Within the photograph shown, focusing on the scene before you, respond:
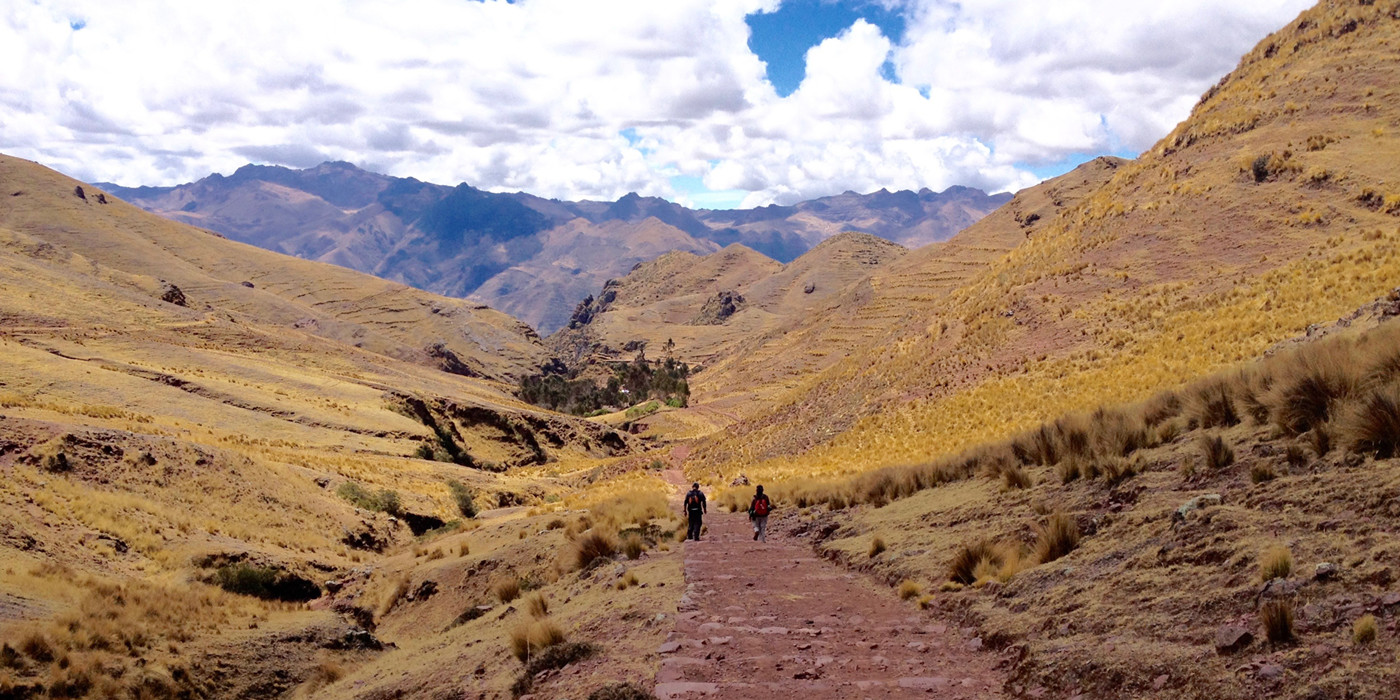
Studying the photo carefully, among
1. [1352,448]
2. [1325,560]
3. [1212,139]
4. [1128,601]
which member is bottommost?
[1128,601]

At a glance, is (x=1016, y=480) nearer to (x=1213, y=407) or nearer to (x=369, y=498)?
(x=1213, y=407)

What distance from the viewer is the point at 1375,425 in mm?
8734

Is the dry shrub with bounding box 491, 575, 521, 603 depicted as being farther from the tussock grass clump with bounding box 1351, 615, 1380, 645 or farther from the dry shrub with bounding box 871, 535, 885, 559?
the tussock grass clump with bounding box 1351, 615, 1380, 645

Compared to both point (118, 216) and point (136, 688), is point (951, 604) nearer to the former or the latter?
point (136, 688)

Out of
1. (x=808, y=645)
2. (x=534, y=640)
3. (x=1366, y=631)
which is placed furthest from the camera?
(x=534, y=640)

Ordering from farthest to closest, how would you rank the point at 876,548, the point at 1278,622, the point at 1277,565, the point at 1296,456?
the point at 876,548 < the point at 1296,456 < the point at 1277,565 < the point at 1278,622

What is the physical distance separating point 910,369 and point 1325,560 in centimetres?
3969

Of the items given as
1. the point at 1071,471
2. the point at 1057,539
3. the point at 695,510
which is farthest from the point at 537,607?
the point at 1071,471

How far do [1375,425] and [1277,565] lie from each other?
2.86 metres

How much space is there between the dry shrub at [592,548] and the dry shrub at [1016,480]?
794 cm

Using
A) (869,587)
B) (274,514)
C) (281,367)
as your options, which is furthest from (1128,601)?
(281,367)

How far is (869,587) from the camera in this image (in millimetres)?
13055

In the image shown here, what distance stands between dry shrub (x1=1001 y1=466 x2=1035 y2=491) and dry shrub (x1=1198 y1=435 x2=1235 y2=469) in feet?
12.3

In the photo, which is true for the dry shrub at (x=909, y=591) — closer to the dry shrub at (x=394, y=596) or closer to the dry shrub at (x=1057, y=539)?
the dry shrub at (x=1057, y=539)
